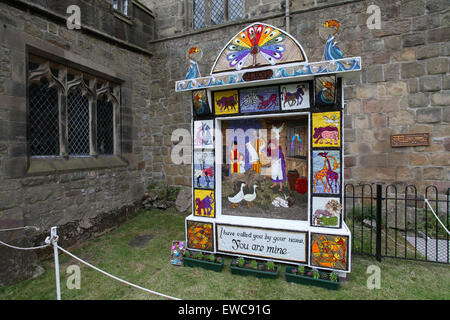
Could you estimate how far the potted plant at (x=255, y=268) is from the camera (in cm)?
319

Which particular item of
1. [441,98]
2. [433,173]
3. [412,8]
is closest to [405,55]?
[412,8]

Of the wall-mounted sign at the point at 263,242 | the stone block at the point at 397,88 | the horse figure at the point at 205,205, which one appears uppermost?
the stone block at the point at 397,88

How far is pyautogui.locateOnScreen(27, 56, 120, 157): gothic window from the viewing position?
4.19 metres

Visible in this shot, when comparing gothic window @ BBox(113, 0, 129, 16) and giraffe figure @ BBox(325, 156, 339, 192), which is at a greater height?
gothic window @ BBox(113, 0, 129, 16)

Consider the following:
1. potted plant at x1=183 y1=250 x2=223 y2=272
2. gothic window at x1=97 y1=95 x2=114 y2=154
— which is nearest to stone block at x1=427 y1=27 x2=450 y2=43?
potted plant at x1=183 y1=250 x2=223 y2=272

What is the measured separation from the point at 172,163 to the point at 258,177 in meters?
3.82

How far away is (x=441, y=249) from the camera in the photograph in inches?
157

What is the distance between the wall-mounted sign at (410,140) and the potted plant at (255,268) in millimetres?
4046

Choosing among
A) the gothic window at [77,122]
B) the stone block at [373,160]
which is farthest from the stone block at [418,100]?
the gothic window at [77,122]

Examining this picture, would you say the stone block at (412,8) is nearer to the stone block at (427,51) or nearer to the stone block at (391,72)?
the stone block at (427,51)

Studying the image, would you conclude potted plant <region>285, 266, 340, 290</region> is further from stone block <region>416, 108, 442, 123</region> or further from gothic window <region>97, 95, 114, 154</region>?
gothic window <region>97, 95, 114, 154</region>

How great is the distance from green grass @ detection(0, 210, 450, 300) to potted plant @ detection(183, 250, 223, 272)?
0.29 ft

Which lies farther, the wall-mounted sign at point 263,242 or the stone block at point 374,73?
the stone block at point 374,73

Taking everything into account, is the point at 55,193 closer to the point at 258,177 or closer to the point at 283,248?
the point at 258,177
